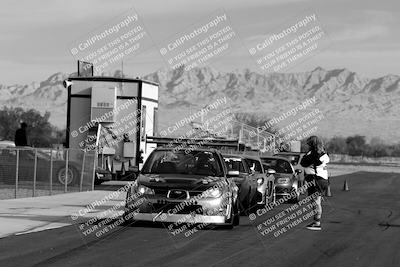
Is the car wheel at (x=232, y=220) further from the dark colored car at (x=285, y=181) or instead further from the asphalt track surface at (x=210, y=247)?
the dark colored car at (x=285, y=181)

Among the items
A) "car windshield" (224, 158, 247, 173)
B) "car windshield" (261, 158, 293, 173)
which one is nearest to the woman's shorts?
"car windshield" (224, 158, 247, 173)

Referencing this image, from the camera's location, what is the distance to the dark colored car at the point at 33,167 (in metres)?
22.5

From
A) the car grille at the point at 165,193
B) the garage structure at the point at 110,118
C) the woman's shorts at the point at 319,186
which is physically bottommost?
the car grille at the point at 165,193

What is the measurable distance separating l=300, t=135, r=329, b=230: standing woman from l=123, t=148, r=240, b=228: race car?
4.81 feet

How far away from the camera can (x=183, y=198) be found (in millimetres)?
14258

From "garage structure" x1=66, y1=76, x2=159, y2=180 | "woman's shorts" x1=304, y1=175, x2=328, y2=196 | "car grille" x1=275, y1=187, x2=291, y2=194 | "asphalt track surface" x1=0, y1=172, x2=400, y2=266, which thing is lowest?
"asphalt track surface" x1=0, y1=172, x2=400, y2=266

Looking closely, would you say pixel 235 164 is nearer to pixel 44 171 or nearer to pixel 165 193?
pixel 165 193

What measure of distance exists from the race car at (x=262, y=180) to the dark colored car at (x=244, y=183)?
211 millimetres

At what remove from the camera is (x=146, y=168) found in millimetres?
15648

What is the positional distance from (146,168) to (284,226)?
115 inches

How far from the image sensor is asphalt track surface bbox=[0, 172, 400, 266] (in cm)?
1072

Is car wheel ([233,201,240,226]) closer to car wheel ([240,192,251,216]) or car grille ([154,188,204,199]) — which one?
car grille ([154,188,204,199])

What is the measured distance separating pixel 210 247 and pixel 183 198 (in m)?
2.16

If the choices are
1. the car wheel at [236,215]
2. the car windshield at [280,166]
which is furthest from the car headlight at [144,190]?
the car windshield at [280,166]
